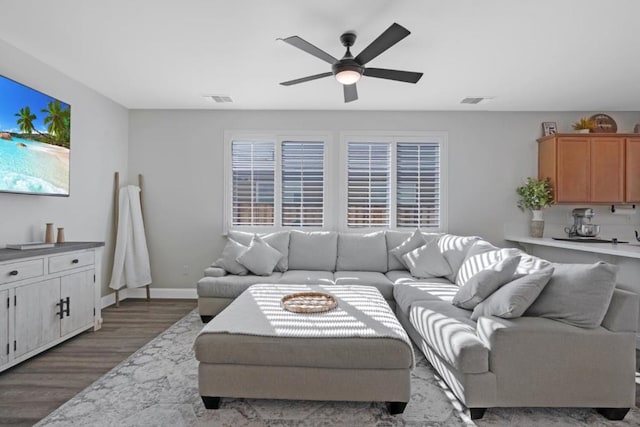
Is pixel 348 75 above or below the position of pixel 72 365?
above

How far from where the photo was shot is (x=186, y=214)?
4965mm

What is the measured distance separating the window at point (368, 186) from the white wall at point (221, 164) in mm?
369

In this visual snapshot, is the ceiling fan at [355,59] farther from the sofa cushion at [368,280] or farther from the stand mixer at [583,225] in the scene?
the stand mixer at [583,225]

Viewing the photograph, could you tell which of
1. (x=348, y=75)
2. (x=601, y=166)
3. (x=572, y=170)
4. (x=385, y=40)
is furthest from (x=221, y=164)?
(x=601, y=166)

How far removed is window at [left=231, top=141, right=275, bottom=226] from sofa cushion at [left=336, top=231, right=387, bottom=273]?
1.15 m

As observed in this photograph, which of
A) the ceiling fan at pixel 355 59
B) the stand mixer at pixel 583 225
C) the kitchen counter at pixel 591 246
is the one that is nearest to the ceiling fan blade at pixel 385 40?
the ceiling fan at pixel 355 59

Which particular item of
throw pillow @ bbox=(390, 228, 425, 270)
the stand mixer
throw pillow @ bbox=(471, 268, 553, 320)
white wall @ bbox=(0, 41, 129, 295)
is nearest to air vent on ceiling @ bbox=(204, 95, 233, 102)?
white wall @ bbox=(0, 41, 129, 295)

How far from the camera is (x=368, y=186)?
16.3 feet

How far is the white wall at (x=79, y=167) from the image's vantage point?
314cm

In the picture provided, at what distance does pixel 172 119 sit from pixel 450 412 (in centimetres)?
475

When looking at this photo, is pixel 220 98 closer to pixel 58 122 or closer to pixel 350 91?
pixel 58 122

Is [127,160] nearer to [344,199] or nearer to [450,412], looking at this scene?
[344,199]

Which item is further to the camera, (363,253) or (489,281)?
(363,253)

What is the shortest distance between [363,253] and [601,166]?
10.7 feet
